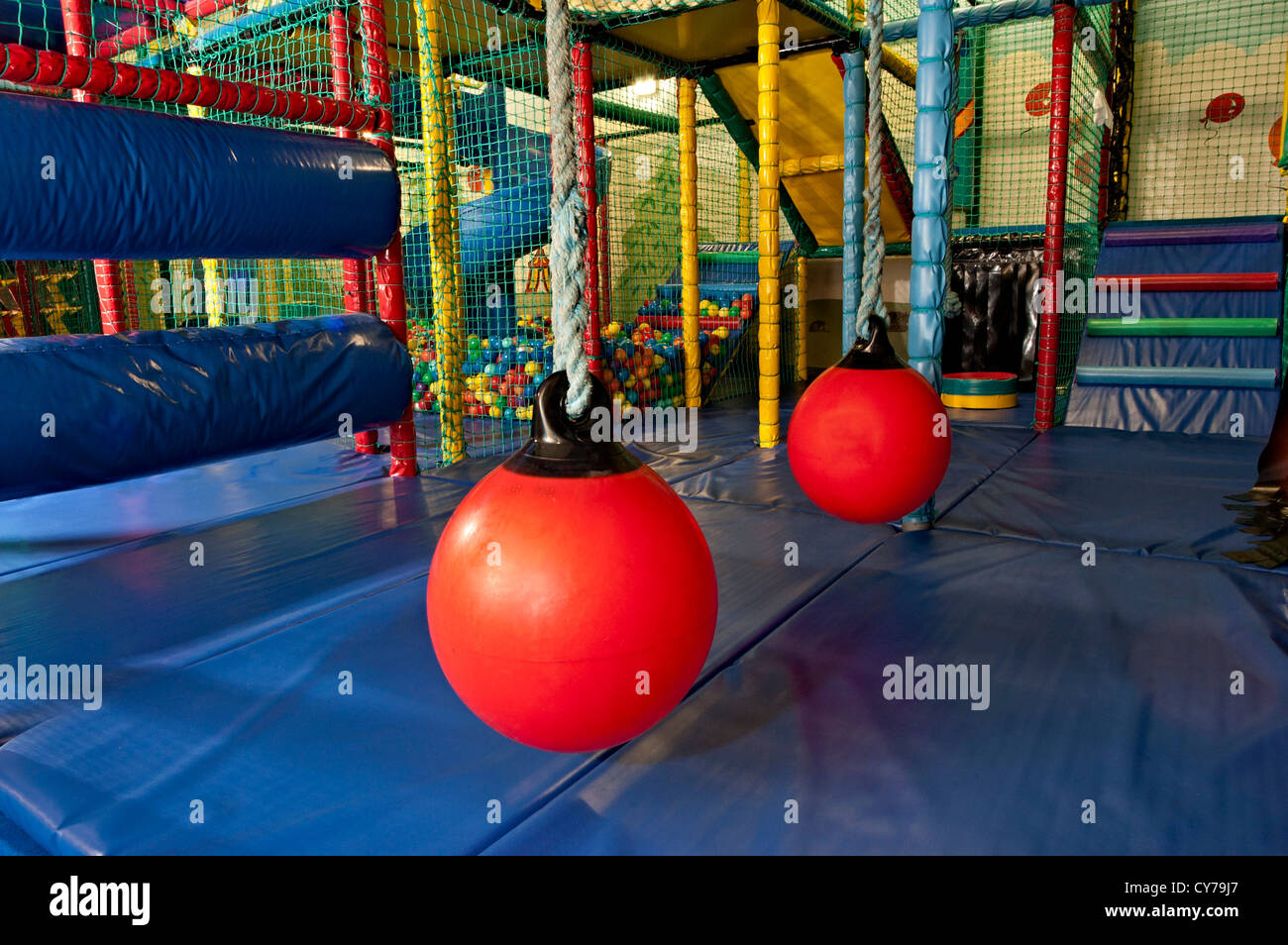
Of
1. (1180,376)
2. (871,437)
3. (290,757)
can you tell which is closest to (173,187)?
(290,757)

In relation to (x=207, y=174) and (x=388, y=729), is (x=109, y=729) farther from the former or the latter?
(x=207, y=174)

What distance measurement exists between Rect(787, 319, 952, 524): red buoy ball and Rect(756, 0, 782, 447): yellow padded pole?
87.8 inches

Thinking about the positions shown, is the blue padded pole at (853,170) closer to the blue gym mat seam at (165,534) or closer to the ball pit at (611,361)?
the ball pit at (611,361)

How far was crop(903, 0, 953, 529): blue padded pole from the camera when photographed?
2363mm

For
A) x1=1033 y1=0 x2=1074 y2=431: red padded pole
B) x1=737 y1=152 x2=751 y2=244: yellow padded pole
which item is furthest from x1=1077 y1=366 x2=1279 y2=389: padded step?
x1=737 y1=152 x2=751 y2=244: yellow padded pole

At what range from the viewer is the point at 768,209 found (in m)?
3.98

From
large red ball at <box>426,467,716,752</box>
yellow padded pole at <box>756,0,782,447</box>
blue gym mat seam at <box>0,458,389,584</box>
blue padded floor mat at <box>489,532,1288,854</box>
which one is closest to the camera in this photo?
large red ball at <box>426,467,716,752</box>

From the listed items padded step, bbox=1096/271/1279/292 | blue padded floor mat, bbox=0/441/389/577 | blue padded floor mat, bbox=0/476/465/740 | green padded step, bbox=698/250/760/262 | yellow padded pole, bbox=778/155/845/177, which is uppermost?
yellow padded pole, bbox=778/155/845/177

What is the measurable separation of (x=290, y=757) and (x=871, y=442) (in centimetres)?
124

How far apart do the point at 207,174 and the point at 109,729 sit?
1711 mm

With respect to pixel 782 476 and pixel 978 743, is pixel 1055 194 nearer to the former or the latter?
pixel 782 476

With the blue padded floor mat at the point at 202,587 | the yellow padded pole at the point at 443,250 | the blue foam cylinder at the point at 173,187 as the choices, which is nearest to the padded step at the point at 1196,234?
the yellow padded pole at the point at 443,250

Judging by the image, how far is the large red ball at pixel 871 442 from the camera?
1750 mm

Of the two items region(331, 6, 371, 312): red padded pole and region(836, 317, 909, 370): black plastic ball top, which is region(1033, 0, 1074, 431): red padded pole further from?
region(331, 6, 371, 312): red padded pole
